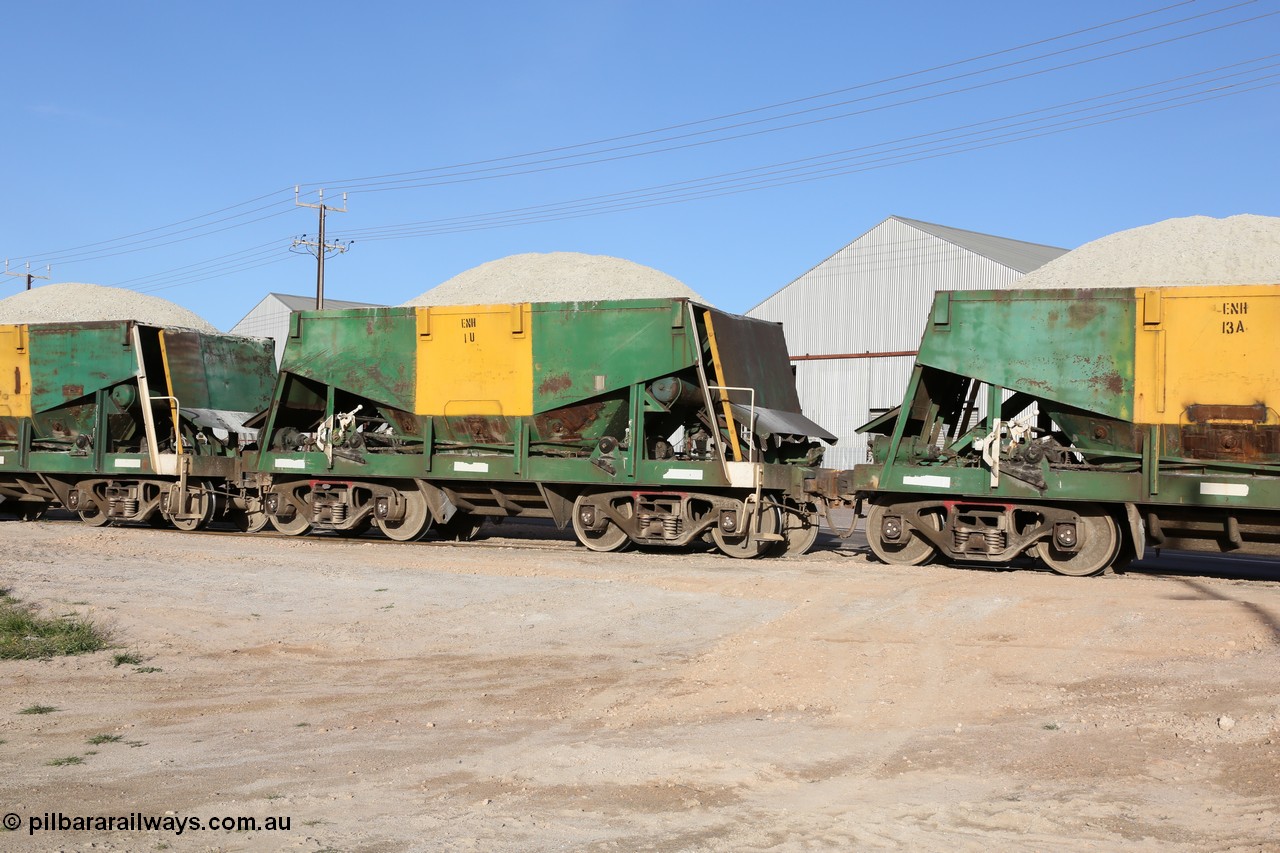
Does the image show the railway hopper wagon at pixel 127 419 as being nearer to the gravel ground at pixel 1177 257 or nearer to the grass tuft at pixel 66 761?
the grass tuft at pixel 66 761

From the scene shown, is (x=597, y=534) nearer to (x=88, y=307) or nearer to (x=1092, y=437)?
(x=1092, y=437)

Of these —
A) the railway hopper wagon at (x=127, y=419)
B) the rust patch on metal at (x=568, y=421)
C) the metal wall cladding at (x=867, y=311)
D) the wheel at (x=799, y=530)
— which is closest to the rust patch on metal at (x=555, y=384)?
the rust patch on metal at (x=568, y=421)

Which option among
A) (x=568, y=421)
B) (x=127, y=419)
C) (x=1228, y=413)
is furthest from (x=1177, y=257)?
(x=127, y=419)

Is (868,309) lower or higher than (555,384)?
higher

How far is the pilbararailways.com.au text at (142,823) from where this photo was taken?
4.78 meters

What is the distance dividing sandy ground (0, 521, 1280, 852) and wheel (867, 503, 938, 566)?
183 centimetres

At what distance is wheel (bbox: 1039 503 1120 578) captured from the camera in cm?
1347

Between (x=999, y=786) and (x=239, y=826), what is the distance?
11.0 ft

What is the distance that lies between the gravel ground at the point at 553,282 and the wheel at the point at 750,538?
37.8 metres

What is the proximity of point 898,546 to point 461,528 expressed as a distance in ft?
23.0

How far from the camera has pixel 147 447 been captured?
19.4 meters

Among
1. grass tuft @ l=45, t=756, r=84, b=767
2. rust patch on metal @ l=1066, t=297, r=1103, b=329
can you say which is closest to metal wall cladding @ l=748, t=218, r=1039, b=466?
rust patch on metal @ l=1066, t=297, r=1103, b=329

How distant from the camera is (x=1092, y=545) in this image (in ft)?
44.7

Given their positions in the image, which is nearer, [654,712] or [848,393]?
[654,712]
